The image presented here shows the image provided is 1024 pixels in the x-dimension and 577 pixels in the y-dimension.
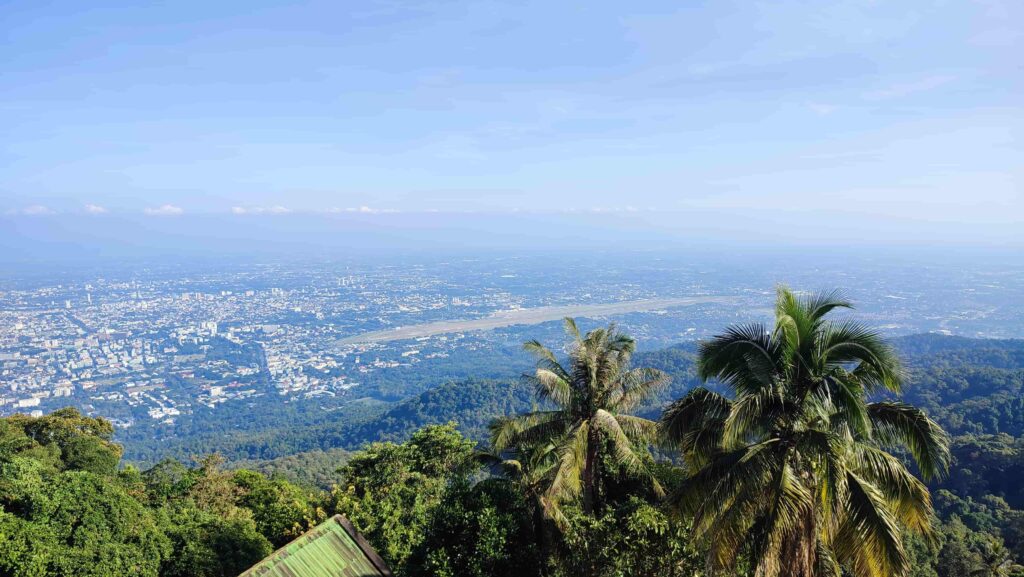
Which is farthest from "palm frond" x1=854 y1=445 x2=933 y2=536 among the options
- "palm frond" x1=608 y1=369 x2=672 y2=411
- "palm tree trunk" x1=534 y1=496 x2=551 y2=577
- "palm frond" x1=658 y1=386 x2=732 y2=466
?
"palm tree trunk" x1=534 y1=496 x2=551 y2=577

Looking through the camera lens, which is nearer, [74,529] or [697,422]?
[697,422]

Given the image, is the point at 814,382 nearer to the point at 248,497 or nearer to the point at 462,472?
the point at 462,472

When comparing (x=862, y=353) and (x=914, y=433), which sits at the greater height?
(x=862, y=353)

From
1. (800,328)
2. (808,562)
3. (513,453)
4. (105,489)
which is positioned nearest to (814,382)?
(800,328)

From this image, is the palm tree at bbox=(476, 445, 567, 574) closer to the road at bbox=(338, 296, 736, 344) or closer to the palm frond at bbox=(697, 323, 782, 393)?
the palm frond at bbox=(697, 323, 782, 393)

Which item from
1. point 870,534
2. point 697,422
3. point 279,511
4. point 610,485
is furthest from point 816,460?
point 279,511

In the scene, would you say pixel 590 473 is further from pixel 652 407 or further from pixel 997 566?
pixel 652 407

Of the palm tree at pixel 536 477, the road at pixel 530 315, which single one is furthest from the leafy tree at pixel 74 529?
the road at pixel 530 315

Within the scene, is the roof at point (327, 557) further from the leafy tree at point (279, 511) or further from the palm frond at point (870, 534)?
the palm frond at point (870, 534)
